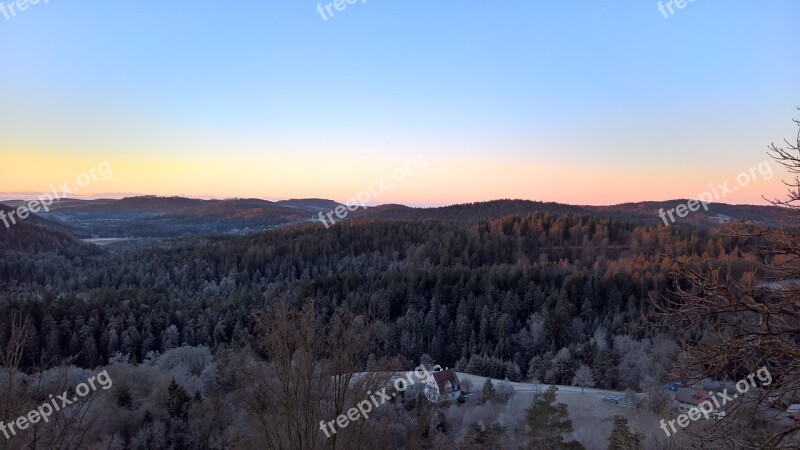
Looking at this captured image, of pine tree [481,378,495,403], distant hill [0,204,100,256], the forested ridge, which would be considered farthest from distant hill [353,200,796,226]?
pine tree [481,378,495,403]

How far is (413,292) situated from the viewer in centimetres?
6106

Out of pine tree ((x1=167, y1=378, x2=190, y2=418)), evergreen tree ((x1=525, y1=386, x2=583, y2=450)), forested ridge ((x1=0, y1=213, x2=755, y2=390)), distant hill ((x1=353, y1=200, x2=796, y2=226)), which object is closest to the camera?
evergreen tree ((x1=525, y1=386, x2=583, y2=450))

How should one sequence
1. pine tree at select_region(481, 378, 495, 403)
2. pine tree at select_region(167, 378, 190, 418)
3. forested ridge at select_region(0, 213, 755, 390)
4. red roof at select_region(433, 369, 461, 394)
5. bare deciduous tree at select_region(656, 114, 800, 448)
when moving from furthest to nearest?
forested ridge at select_region(0, 213, 755, 390), red roof at select_region(433, 369, 461, 394), pine tree at select_region(481, 378, 495, 403), pine tree at select_region(167, 378, 190, 418), bare deciduous tree at select_region(656, 114, 800, 448)

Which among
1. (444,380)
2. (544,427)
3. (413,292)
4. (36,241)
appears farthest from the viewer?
(36,241)

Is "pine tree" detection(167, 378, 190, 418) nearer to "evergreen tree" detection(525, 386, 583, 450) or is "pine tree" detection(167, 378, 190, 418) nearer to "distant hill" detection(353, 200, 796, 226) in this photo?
"evergreen tree" detection(525, 386, 583, 450)

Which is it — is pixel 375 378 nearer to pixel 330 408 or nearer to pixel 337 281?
pixel 330 408

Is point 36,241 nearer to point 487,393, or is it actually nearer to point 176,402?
point 176,402

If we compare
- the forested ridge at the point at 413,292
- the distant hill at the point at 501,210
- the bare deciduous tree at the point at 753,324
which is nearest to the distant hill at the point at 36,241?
the forested ridge at the point at 413,292

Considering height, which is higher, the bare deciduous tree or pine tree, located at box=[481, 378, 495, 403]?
the bare deciduous tree

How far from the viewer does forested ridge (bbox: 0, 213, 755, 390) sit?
42375 mm

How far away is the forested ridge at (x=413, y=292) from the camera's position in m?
42.4

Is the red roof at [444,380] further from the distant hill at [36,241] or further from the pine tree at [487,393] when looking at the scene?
the distant hill at [36,241]

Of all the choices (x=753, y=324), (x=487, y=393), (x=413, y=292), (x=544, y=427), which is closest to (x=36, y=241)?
(x=413, y=292)

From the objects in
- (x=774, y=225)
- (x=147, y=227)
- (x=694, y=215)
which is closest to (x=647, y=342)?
(x=774, y=225)
